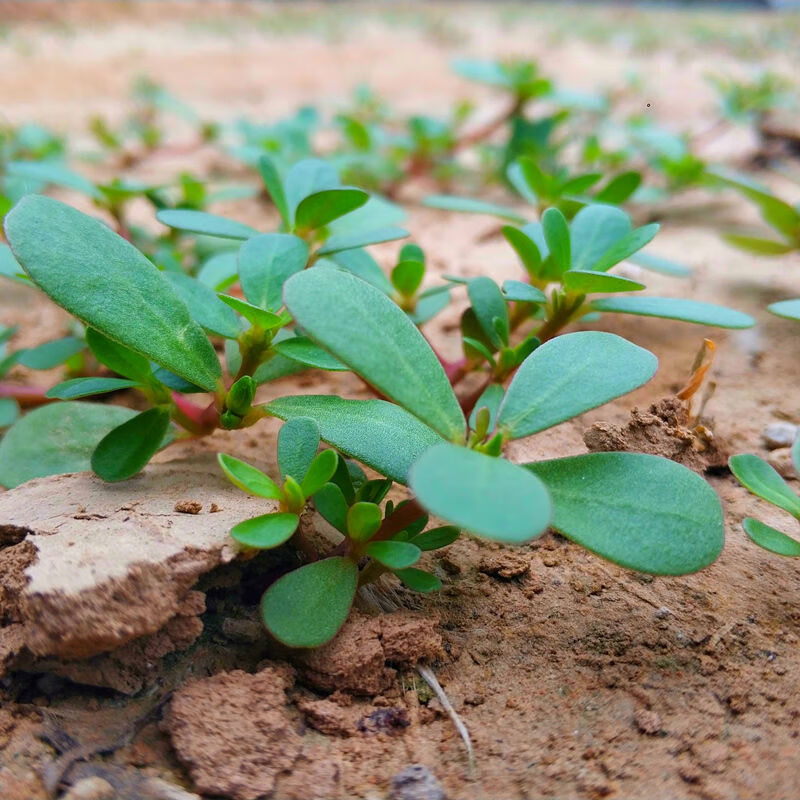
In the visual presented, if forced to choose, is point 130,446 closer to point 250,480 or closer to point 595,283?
point 250,480

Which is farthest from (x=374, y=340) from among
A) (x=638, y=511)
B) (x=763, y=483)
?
(x=763, y=483)

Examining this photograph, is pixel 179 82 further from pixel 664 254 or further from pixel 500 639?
pixel 500 639

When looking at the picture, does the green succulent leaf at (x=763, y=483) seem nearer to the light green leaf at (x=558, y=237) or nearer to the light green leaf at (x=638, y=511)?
the light green leaf at (x=638, y=511)

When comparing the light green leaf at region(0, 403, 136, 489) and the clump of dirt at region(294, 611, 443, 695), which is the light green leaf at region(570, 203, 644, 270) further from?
the light green leaf at region(0, 403, 136, 489)

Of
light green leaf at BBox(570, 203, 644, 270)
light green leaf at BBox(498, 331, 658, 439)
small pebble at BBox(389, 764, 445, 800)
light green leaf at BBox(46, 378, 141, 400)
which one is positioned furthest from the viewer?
light green leaf at BBox(570, 203, 644, 270)

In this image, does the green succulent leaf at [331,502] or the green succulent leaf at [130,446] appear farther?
the green succulent leaf at [130,446]

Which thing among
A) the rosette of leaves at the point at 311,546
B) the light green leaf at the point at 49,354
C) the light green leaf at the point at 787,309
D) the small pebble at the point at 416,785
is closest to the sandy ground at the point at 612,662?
the small pebble at the point at 416,785

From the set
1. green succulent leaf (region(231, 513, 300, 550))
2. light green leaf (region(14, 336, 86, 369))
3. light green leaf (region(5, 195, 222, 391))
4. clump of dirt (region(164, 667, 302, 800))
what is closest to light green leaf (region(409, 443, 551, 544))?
green succulent leaf (region(231, 513, 300, 550))
